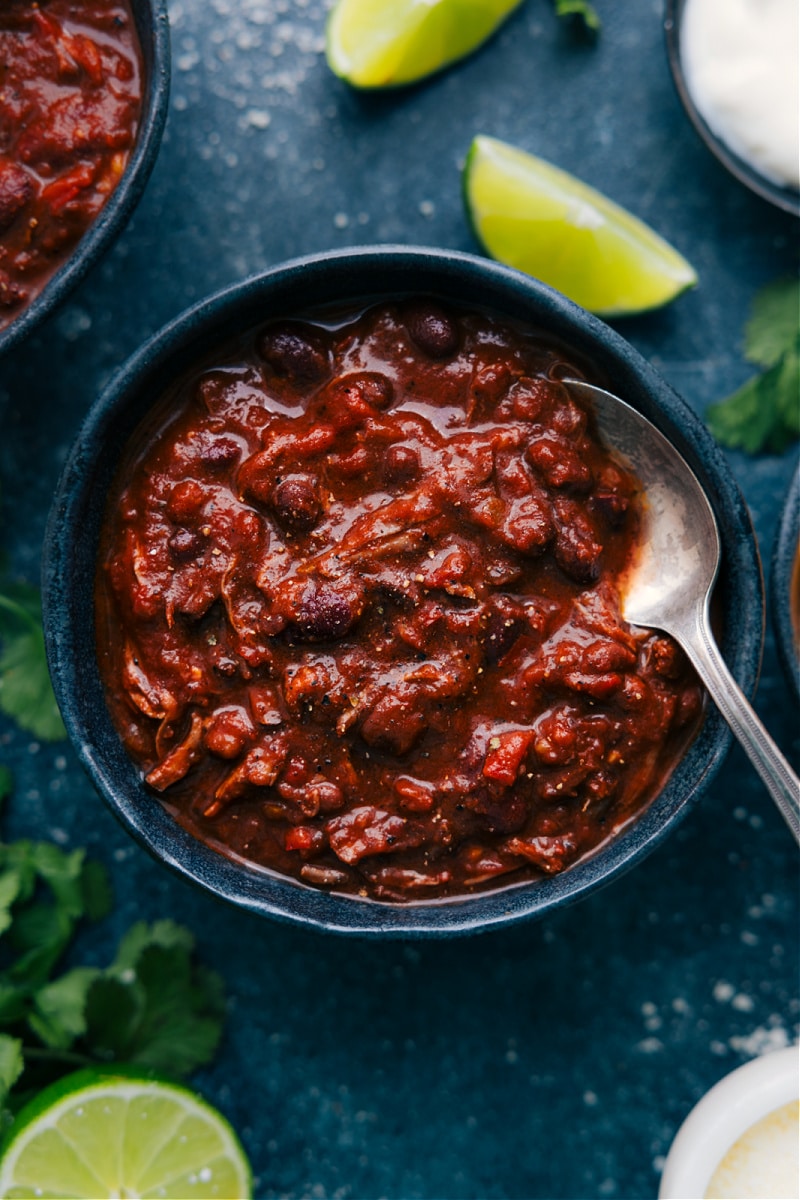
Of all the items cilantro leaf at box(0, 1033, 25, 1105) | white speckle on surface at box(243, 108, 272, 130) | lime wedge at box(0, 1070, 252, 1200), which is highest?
white speckle on surface at box(243, 108, 272, 130)

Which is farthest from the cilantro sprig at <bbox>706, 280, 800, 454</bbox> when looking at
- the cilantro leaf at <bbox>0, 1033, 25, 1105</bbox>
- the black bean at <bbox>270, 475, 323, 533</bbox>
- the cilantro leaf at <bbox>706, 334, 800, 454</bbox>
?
the cilantro leaf at <bbox>0, 1033, 25, 1105</bbox>

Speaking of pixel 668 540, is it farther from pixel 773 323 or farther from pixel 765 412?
pixel 773 323

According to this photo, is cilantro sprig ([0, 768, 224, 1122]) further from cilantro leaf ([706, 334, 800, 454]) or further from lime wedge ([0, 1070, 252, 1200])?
cilantro leaf ([706, 334, 800, 454])

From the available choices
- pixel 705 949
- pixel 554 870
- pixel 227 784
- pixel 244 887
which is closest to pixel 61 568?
pixel 227 784

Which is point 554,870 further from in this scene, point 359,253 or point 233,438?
point 359,253

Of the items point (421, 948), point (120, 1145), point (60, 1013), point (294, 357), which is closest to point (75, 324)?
point (294, 357)

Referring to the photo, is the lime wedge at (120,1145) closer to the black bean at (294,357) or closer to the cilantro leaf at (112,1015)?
the cilantro leaf at (112,1015)

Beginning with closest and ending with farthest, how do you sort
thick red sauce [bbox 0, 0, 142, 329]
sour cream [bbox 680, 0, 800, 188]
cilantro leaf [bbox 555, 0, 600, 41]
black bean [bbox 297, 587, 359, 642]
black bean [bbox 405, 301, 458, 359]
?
black bean [bbox 297, 587, 359, 642], black bean [bbox 405, 301, 458, 359], thick red sauce [bbox 0, 0, 142, 329], sour cream [bbox 680, 0, 800, 188], cilantro leaf [bbox 555, 0, 600, 41]

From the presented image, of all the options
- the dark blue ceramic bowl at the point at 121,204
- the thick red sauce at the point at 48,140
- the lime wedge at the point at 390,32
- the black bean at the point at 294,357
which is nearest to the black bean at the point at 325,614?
the black bean at the point at 294,357
